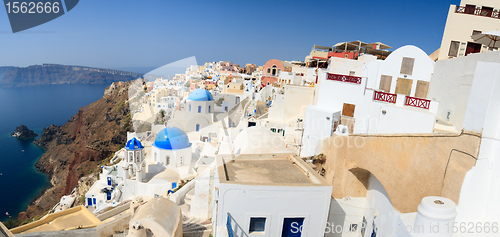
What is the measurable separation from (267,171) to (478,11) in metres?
12.5

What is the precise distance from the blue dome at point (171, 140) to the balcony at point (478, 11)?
1824cm

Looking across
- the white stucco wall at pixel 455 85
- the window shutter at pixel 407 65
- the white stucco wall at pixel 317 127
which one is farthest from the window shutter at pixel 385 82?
the white stucco wall at pixel 317 127

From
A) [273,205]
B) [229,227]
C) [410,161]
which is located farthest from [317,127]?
[229,227]

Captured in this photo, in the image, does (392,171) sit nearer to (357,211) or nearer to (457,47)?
(357,211)

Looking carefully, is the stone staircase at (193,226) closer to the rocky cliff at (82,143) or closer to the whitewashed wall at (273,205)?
the whitewashed wall at (273,205)

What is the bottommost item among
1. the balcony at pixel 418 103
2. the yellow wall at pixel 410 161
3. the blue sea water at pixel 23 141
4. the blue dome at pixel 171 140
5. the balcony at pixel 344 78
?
the blue sea water at pixel 23 141

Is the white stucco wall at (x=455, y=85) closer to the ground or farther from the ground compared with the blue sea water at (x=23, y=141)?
farther from the ground

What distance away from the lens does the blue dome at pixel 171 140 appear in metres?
20.0

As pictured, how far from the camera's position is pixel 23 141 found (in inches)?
2704

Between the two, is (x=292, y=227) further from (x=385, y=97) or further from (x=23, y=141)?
(x=23, y=141)

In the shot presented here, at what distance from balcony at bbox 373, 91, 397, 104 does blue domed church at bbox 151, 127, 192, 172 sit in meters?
14.3

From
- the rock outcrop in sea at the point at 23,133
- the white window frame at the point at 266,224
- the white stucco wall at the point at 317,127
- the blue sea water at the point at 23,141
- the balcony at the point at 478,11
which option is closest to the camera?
the white window frame at the point at 266,224

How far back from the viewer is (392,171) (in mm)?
6027

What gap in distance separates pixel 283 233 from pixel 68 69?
153m
